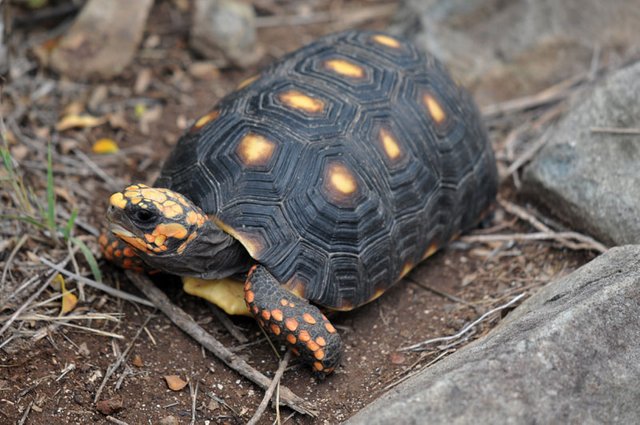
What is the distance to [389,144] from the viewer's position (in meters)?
3.78

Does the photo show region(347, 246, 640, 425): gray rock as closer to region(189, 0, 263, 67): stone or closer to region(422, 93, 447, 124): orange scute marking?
region(422, 93, 447, 124): orange scute marking

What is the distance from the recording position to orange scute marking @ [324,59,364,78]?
389cm

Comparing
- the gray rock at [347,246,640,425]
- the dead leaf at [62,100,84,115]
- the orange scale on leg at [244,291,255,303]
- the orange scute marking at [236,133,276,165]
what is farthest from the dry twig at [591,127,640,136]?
the dead leaf at [62,100,84,115]

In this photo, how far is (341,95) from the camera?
12.3 ft

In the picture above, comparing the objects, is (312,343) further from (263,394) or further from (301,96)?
(301,96)

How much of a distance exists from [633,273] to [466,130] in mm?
1505

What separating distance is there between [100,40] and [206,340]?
2796 mm

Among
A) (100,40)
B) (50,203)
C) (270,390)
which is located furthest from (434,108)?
(100,40)

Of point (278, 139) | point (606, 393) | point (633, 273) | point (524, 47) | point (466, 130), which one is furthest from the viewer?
point (524, 47)

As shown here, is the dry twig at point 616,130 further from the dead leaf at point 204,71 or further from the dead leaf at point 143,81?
the dead leaf at point 143,81

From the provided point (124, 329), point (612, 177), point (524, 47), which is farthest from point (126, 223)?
point (524, 47)

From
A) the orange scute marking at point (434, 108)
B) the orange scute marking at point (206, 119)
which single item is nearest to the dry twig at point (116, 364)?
the orange scute marking at point (206, 119)

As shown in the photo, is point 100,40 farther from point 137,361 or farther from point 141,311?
point 137,361

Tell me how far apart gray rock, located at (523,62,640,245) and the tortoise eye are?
2.31 meters
